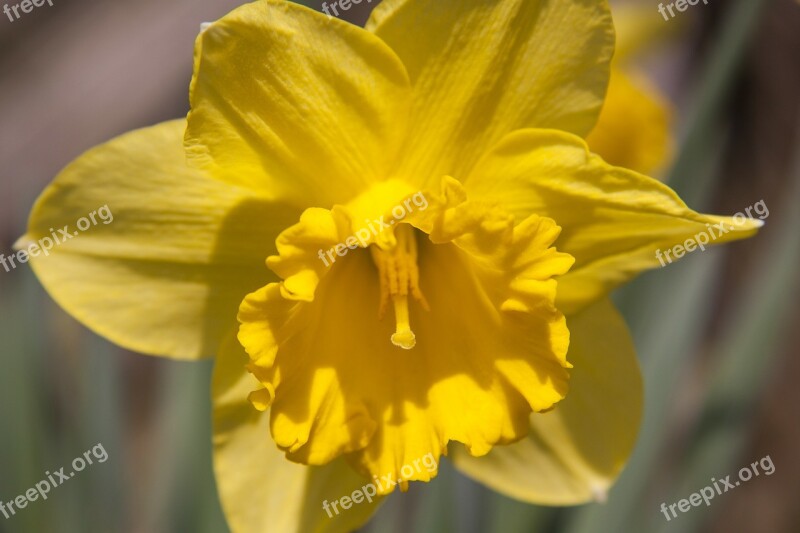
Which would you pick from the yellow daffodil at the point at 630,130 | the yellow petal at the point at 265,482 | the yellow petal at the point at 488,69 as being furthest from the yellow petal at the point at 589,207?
the yellow daffodil at the point at 630,130

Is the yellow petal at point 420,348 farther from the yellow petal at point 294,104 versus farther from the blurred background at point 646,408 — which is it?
the blurred background at point 646,408

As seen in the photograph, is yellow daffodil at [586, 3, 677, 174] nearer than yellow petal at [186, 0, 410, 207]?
No

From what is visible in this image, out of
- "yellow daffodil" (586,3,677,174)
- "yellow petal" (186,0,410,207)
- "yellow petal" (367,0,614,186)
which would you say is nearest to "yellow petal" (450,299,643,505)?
"yellow petal" (367,0,614,186)

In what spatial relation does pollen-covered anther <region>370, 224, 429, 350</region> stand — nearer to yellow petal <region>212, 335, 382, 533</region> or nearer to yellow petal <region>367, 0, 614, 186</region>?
yellow petal <region>367, 0, 614, 186</region>

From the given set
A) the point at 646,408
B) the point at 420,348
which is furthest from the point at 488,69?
the point at 646,408

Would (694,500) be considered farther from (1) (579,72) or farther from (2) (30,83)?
(2) (30,83)

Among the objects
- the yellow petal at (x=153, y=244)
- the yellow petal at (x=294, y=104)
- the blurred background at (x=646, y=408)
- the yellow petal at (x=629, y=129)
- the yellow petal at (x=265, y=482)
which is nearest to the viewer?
the yellow petal at (x=294, y=104)
